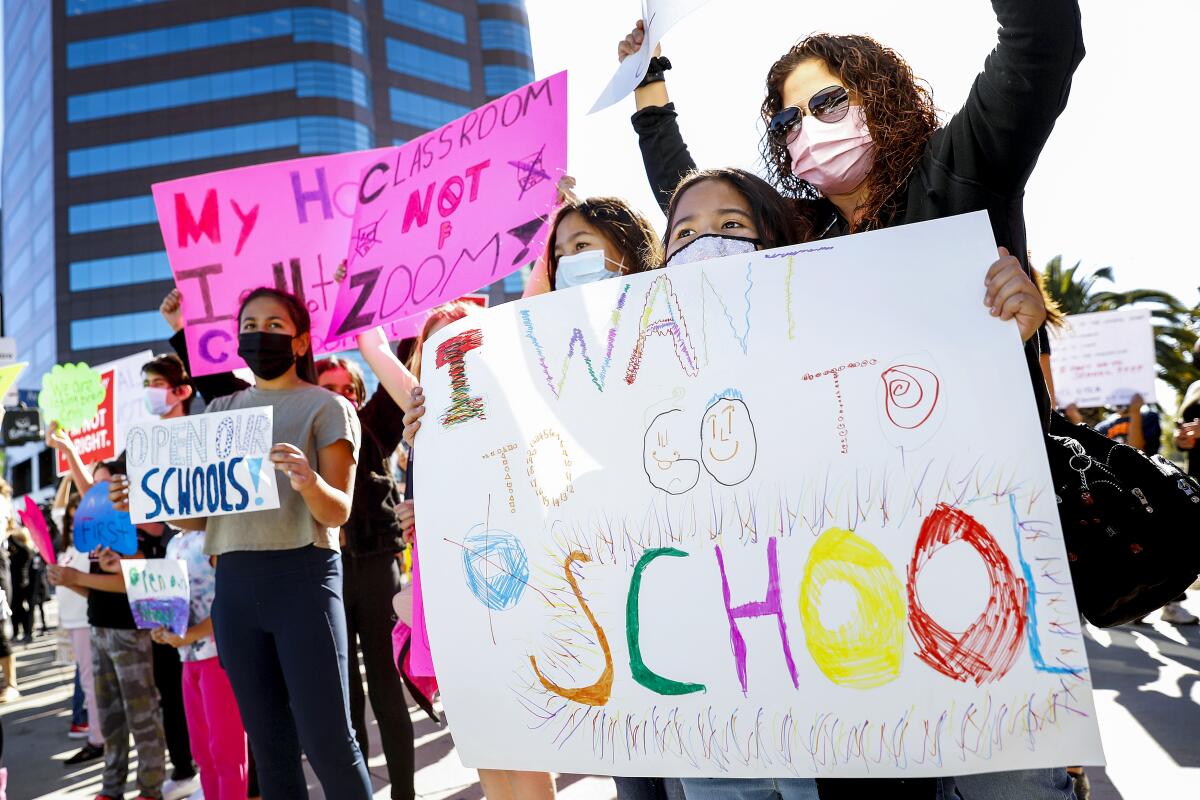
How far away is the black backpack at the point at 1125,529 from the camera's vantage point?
1.32m

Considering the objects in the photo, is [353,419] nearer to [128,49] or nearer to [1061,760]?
[1061,760]

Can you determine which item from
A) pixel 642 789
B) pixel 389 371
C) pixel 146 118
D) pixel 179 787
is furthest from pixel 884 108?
pixel 146 118

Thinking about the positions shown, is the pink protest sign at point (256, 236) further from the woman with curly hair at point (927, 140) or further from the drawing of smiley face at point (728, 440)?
the drawing of smiley face at point (728, 440)

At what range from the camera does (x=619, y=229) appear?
86.4 inches

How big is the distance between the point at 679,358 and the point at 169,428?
5.93 feet

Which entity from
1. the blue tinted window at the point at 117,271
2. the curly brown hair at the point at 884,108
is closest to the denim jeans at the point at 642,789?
the curly brown hair at the point at 884,108

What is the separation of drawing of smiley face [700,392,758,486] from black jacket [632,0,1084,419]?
18.1 inches

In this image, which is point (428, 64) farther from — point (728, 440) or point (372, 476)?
point (728, 440)

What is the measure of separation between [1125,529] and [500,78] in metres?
55.6

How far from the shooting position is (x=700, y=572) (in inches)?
55.8

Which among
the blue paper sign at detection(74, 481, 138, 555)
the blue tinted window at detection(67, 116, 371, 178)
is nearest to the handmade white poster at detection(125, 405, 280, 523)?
the blue paper sign at detection(74, 481, 138, 555)

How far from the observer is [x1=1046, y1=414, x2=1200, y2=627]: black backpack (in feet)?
4.34

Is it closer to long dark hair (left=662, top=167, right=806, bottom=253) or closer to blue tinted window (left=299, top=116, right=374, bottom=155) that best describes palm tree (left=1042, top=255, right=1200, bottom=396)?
long dark hair (left=662, top=167, right=806, bottom=253)

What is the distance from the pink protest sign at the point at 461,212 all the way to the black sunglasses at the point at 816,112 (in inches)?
41.8
